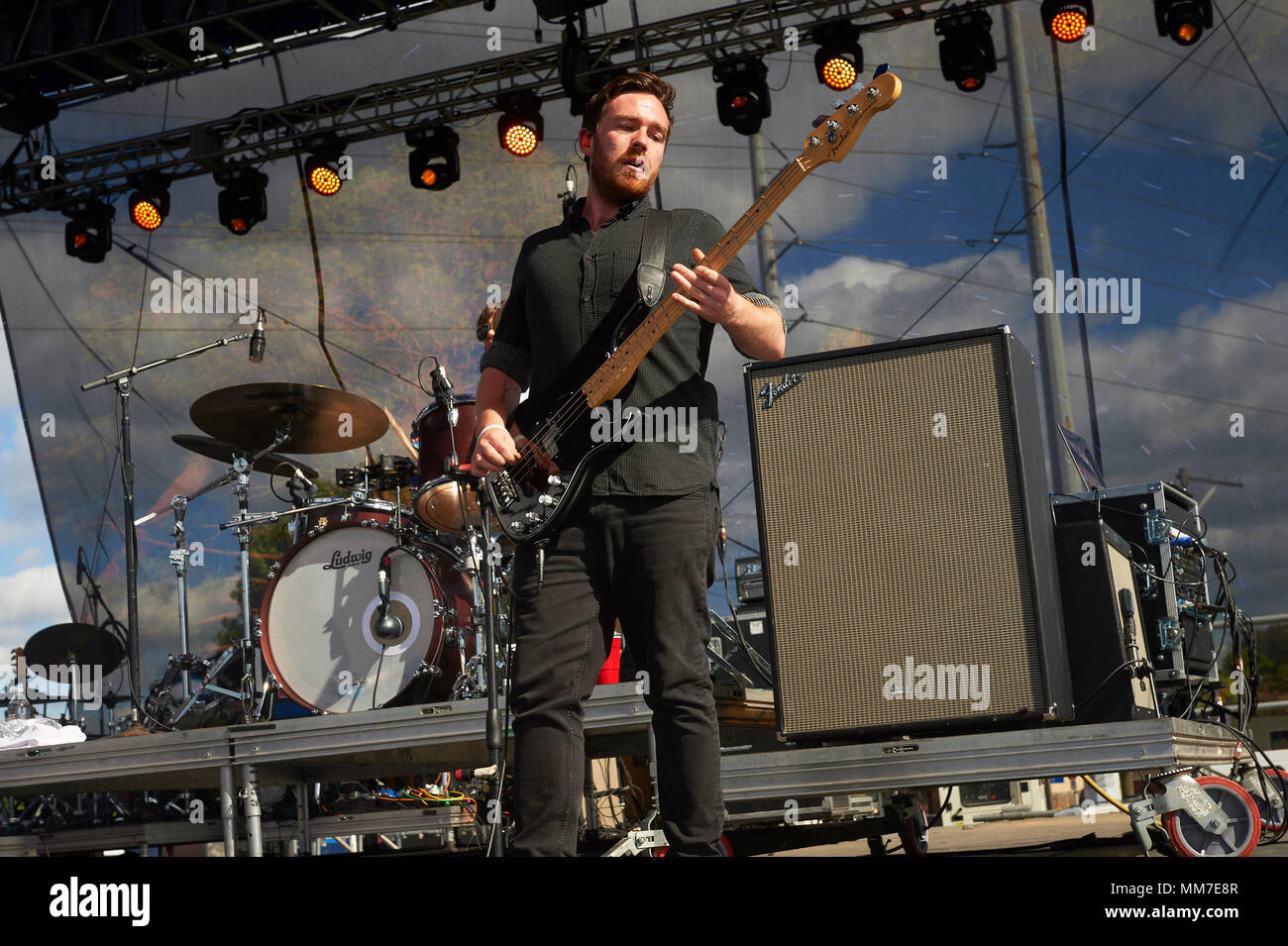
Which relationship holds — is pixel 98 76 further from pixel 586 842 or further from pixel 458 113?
pixel 586 842

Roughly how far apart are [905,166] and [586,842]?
490cm

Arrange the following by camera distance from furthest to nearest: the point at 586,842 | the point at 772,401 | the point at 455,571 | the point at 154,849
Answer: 1. the point at 154,849
2. the point at 455,571
3. the point at 586,842
4. the point at 772,401

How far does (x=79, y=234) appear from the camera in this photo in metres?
7.26

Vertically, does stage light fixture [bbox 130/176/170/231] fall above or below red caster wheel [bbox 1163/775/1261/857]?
above

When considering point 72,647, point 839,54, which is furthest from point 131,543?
point 839,54

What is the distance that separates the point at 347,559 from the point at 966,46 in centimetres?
386

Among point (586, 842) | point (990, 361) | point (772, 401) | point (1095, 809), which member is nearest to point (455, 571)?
point (586, 842)

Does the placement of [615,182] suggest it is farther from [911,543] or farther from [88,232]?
[88,232]

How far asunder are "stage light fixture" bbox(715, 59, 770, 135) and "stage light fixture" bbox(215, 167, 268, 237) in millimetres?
2658

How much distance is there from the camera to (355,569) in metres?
4.41

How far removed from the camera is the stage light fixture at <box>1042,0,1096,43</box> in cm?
568

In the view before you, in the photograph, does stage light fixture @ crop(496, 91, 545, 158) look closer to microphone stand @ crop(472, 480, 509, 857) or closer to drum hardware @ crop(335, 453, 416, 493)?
drum hardware @ crop(335, 453, 416, 493)

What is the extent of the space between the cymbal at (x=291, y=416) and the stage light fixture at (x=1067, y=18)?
355 cm

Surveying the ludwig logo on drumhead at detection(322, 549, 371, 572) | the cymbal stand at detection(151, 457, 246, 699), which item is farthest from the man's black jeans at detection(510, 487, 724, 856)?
the cymbal stand at detection(151, 457, 246, 699)
